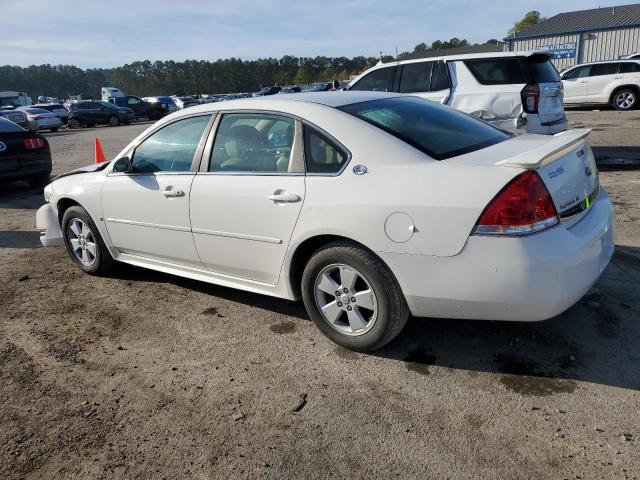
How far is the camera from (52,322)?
407 cm

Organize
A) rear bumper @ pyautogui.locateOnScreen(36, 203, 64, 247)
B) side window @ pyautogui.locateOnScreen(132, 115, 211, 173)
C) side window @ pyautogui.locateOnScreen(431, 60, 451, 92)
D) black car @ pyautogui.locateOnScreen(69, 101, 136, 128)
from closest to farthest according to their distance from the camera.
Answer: side window @ pyautogui.locateOnScreen(132, 115, 211, 173) < rear bumper @ pyautogui.locateOnScreen(36, 203, 64, 247) < side window @ pyautogui.locateOnScreen(431, 60, 451, 92) < black car @ pyautogui.locateOnScreen(69, 101, 136, 128)

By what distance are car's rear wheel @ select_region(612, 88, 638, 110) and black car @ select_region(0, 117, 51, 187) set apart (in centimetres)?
1647

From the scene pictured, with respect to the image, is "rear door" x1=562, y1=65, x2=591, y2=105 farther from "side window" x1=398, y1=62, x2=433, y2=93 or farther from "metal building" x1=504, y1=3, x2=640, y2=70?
"metal building" x1=504, y1=3, x2=640, y2=70

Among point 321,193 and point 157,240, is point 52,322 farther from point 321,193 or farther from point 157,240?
point 321,193

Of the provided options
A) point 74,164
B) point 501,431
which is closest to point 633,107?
point 74,164

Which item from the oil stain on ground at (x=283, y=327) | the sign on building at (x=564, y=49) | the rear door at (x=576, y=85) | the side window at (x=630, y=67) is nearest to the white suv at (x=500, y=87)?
the oil stain on ground at (x=283, y=327)

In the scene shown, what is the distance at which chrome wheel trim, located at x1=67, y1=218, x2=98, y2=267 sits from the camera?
486 cm

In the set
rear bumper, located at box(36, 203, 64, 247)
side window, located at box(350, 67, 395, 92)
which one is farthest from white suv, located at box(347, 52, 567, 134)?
rear bumper, located at box(36, 203, 64, 247)

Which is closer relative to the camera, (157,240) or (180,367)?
(180,367)

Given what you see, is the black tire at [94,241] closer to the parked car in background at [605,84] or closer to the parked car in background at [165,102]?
the parked car in background at [605,84]

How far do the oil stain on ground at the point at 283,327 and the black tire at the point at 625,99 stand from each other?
17.2 m

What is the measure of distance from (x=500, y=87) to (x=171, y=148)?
5.66m

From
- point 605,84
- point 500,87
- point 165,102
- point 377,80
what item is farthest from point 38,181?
point 165,102

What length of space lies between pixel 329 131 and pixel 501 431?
1.90m
